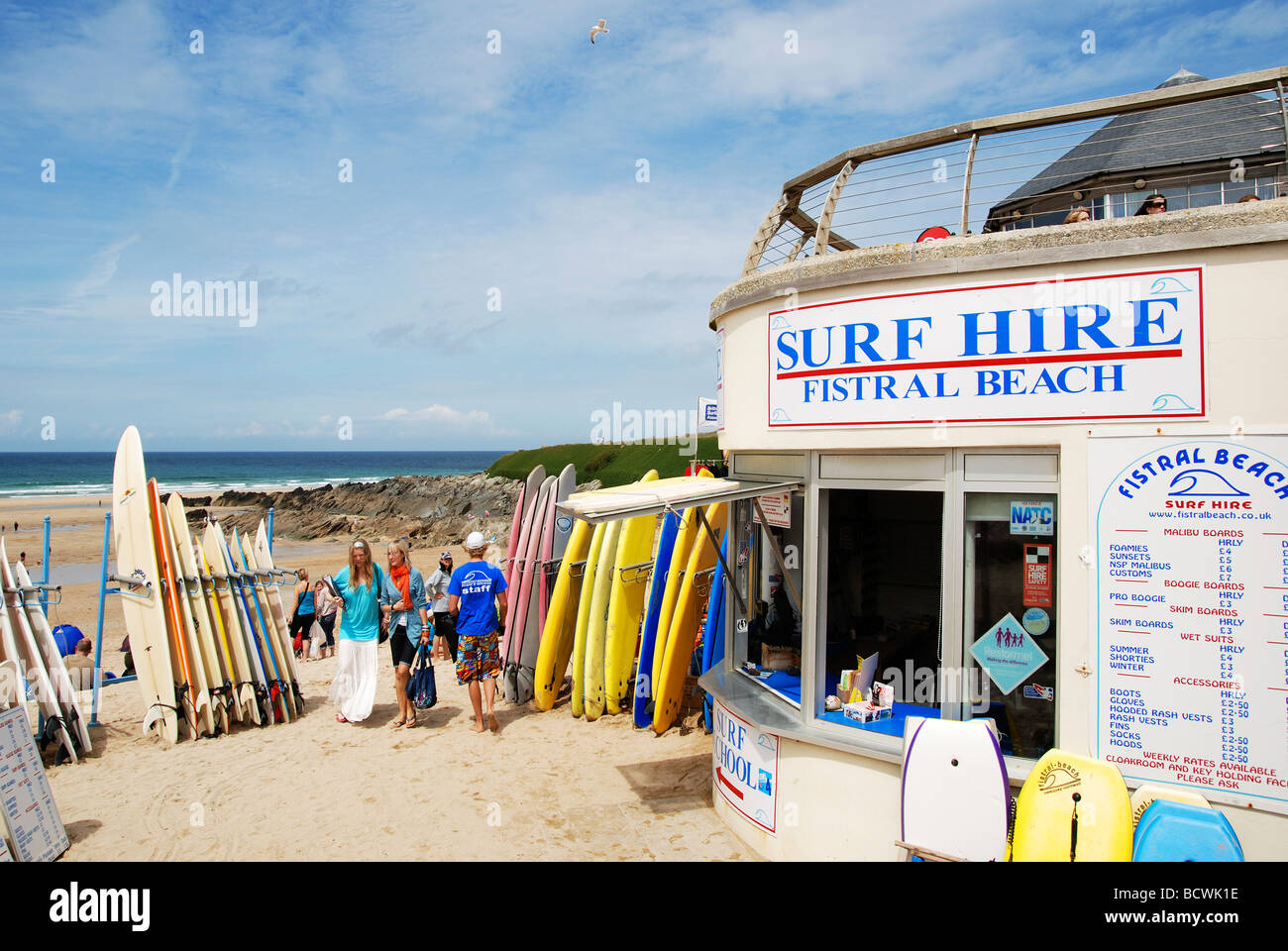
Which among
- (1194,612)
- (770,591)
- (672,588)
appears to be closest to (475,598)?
(672,588)

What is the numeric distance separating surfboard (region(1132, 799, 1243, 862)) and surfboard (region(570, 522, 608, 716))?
5150 mm

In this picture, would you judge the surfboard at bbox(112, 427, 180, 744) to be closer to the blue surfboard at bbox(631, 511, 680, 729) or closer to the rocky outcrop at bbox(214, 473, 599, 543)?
the blue surfboard at bbox(631, 511, 680, 729)

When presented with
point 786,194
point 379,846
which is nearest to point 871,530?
point 786,194

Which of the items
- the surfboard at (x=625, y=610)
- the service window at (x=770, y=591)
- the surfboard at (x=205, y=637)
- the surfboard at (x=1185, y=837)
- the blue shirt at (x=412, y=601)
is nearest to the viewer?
the surfboard at (x=1185, y=837)

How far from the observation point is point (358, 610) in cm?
761

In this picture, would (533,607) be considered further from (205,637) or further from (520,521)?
(205,637)

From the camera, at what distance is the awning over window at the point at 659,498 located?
4668 millimetres

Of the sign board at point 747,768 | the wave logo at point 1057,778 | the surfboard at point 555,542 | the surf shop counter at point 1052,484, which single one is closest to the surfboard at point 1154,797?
the surf shop counter at point 1052,484

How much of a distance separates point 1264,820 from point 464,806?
4.74 m

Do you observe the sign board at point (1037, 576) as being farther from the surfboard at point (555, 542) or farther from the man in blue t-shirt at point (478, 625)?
the surfboard at point (555, 542)

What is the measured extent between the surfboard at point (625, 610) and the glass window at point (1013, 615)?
3990mm

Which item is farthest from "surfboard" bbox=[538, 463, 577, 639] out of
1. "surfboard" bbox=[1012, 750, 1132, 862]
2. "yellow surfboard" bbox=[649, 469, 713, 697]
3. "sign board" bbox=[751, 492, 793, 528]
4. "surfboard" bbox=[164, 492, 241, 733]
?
"surfboard" bbox=[1012, 750, 1132, 862]

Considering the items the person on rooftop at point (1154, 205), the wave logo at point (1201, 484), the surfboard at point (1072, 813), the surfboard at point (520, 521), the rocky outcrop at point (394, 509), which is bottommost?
the rocky outcrop at point (394, 509)

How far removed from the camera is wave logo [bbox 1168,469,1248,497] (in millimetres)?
3717
